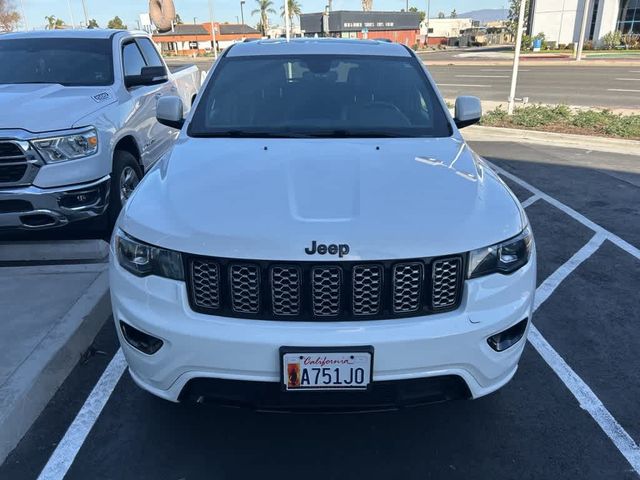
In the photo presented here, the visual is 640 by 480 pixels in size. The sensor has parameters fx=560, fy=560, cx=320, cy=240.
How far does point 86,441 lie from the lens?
2705 millimetres

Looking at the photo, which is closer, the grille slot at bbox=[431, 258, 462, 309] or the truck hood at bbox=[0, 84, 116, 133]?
the grille slot at bbox=[431, 258, 462, 309]

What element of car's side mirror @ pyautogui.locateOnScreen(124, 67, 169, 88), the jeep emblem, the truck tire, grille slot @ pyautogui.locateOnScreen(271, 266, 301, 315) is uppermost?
car's side mirror @ pyautogui.locateOnScreen(124, 67, 169, 88)

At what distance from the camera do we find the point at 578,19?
48.7m

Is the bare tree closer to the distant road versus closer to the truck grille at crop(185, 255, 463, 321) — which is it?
the distant road

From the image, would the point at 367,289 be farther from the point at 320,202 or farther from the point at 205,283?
the point at 205,283

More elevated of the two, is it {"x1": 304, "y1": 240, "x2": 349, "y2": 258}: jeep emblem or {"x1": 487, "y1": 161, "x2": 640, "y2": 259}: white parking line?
{"x1": 304, "y1": 240, "x2": 349, "y2": 258}: jeep emblem

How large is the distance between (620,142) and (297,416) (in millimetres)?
8977

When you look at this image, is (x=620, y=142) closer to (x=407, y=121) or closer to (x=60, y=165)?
(x=407, y=121)

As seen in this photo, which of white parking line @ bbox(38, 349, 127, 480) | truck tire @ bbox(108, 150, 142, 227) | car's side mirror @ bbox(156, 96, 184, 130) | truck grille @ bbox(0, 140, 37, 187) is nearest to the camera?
white parking line @ bbox(38, 349, 127, 480)

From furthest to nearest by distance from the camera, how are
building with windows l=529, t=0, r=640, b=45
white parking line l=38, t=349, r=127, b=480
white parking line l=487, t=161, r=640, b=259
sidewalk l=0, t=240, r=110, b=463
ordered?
1. building with windows l=529, t=0, r=640, b=45
2. white parking line l=487, t=161, r=640, b=259
3. sidewalk l=0, t=240, r=110, b=463
4. white parking line l=38, t=349, r=127, b=480

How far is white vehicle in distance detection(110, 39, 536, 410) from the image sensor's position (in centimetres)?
219

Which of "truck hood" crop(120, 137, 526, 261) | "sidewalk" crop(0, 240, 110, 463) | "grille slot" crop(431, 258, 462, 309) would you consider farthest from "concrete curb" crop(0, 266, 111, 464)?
"grille slot" crop(431, 258, 462, 309)

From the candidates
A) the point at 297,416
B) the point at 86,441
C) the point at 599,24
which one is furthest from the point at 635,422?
the point at 599,24

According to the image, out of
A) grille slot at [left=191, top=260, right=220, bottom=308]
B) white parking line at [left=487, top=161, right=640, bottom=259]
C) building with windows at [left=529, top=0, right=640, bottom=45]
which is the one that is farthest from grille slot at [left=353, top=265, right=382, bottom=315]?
building with windows at [left=529, top=0, right=640, bottom=45]
